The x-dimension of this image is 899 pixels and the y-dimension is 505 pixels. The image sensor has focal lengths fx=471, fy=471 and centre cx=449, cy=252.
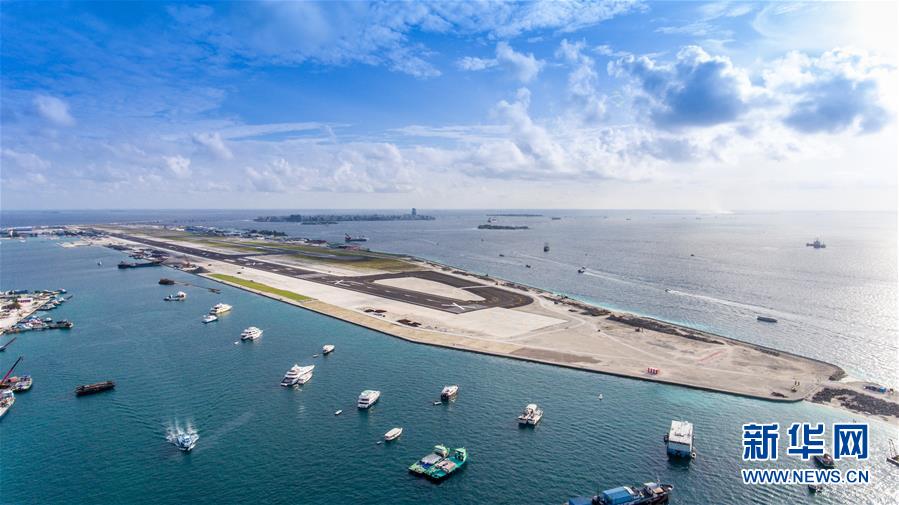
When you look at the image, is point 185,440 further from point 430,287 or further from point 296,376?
point 430,287

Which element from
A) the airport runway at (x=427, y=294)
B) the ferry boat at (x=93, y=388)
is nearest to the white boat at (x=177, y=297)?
the airport runway at (x=427, y=294)

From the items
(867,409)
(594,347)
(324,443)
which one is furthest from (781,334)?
(324,443)

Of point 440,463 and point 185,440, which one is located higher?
point 185,440

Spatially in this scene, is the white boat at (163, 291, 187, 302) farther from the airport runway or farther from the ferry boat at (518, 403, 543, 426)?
the ferry boat at (518, 403, 543, 426)

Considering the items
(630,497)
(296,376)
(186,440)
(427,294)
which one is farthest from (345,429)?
(427,294)

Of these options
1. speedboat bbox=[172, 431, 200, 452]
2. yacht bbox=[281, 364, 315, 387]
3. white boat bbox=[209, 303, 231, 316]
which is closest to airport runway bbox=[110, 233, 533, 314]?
white boat bbox=[209, 303, 231, 316]

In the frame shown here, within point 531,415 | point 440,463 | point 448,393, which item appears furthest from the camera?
point 448,393

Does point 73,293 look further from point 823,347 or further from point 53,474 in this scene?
point 823,347
